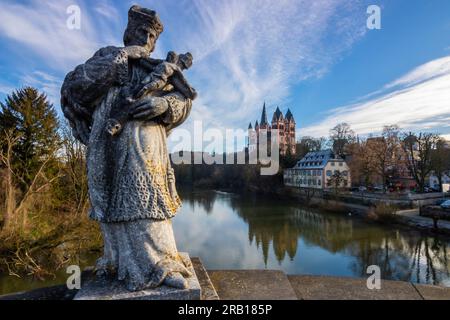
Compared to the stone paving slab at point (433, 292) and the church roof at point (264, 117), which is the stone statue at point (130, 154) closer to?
the stone paving slab at point (433, 292)

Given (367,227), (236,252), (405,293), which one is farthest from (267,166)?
(405,293)

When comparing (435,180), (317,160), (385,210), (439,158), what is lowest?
(385,210)

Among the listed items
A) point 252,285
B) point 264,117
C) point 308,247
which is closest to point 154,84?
point 252,285

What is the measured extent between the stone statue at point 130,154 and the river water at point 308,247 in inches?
453

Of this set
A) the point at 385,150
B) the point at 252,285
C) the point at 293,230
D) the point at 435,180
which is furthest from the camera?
the point at 435,180

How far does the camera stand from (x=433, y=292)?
3121mm

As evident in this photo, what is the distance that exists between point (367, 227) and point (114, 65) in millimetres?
26951

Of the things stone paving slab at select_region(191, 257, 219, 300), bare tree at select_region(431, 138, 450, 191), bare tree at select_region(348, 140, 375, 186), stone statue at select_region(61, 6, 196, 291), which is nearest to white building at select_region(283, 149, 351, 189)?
bare tree at select_region(348, 140, 375, 186)

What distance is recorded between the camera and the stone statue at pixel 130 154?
2.61 metres

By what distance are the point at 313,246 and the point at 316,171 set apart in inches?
1106

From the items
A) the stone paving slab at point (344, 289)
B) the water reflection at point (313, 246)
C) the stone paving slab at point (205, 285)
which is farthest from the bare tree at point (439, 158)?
the stone paving slab at point (205, 285)

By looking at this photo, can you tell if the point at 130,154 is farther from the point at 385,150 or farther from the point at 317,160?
the point at 317,160

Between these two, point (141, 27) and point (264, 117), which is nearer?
point (141, 27)

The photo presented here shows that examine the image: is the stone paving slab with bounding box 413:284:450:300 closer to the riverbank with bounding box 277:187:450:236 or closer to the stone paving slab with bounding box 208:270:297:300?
the stone paving slab with bounding box 208:270:297:300
